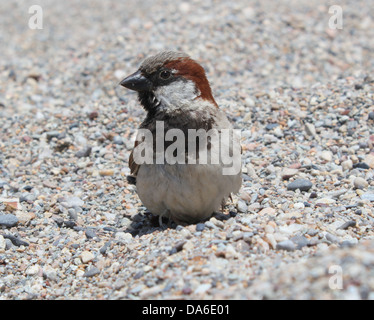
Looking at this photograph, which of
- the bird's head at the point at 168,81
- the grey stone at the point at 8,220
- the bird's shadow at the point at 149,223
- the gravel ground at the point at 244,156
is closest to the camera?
the gravel ground at the point at 244,156

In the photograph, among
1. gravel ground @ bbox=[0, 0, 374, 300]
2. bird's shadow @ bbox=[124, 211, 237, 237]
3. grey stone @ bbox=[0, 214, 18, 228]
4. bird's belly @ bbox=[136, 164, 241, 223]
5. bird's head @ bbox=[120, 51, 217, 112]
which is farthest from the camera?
grey stone @ bbox=[0, 214, 18, 228]

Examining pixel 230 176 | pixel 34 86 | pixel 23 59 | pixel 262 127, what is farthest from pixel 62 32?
pixel 230 176

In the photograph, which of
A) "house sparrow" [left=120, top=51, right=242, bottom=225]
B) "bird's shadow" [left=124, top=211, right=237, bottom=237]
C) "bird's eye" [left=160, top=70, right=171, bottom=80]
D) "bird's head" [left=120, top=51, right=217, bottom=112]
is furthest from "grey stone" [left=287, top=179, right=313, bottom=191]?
"bird's eye" [left=160, top=70, right=171, bottom=80]

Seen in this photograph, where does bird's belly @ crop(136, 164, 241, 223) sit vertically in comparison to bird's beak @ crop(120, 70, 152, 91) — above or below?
below

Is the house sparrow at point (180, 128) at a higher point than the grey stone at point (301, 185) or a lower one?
higher

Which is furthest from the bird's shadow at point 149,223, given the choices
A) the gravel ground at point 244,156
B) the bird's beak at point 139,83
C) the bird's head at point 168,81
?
the bird's beak at point 139,83

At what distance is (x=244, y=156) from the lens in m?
5.39

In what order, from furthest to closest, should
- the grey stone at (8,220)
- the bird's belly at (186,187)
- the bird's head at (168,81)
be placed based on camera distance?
the grey stone at (8,220), the bird's head at (168,81), the bird's belly at (186,187)

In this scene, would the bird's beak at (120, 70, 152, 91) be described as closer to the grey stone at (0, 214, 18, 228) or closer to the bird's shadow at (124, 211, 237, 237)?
the bird's shadow at (124, 211, 237, 237)

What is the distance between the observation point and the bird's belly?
3.78m

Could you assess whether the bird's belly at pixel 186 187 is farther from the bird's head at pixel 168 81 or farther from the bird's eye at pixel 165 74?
the bird's eye at pixel 165 74

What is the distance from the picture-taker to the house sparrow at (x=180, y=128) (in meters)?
3.80
